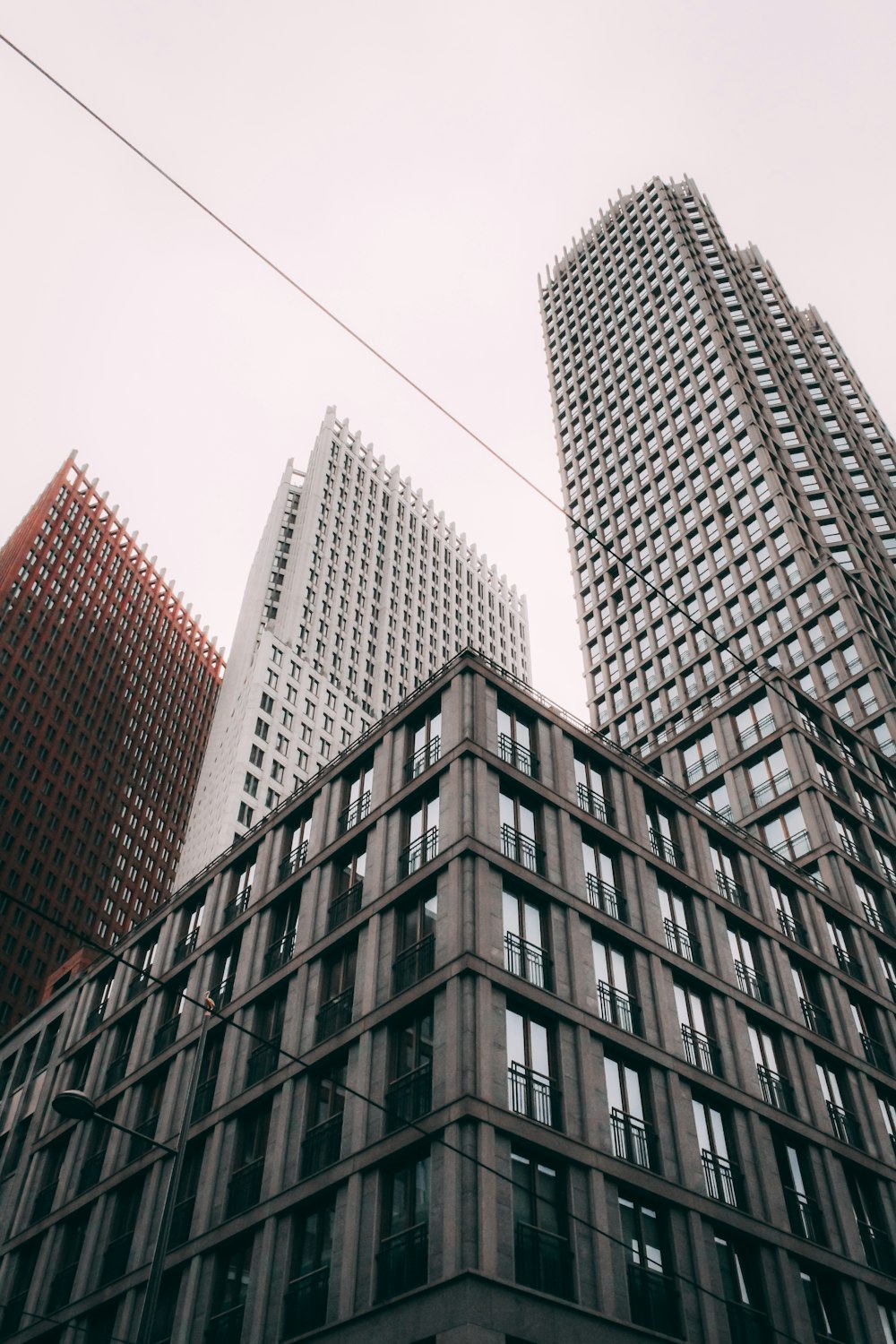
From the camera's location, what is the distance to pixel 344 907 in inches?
1293

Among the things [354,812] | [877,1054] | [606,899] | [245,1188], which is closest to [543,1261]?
[245,1188]

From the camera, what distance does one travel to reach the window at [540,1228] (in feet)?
74.8

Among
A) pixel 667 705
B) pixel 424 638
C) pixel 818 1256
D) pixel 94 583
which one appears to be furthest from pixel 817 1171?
pixel 94 583

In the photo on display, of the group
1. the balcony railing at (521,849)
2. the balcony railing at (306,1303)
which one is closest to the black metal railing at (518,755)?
the balcony railing at (521,849)

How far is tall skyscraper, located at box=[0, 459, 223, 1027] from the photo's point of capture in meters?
111

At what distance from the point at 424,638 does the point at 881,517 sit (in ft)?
164

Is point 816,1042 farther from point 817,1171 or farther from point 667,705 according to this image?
point 667,705

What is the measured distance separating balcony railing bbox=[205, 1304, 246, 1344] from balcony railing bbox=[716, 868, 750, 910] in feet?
63.5

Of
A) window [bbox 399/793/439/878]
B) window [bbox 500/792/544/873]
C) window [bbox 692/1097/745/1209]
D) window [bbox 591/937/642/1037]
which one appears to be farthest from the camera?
window [bbox 399/793/439/878]

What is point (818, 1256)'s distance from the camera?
28.9 m

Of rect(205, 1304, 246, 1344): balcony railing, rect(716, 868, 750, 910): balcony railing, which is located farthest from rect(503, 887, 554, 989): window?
rect(205, 1304, 246, 1344): balcony railing

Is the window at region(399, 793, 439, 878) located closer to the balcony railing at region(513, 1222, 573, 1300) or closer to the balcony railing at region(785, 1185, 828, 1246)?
the balcony railing at region(513, 1222, 573, 1300)

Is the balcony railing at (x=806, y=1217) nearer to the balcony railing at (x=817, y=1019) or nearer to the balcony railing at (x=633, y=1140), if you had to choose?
the balcony railing at (x=633, y=1140)

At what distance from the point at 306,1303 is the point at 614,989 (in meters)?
10.8
